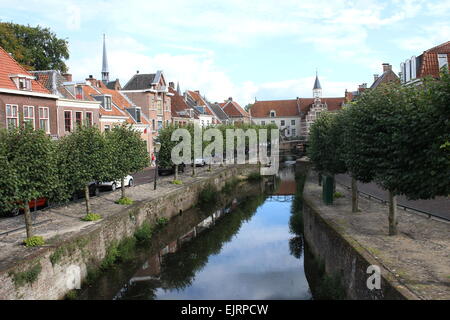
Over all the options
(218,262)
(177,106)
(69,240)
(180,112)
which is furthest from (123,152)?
(177,106)

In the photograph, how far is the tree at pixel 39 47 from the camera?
41594mm

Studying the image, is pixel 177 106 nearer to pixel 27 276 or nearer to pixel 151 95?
pixel 151 95

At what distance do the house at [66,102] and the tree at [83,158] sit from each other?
568 inches

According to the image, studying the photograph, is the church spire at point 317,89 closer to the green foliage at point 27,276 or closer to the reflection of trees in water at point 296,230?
the reflection of trees in water at point 296,230

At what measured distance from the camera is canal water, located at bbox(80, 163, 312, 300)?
15521 millimetres

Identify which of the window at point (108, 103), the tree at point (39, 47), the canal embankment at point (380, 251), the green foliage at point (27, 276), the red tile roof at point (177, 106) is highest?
the tree at point (39, 47)

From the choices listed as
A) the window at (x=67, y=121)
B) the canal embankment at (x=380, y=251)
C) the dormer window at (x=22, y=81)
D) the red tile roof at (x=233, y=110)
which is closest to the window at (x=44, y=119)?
the dormer window at (x=22, y=81)

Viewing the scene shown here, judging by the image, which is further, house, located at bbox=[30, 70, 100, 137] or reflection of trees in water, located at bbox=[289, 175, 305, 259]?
house, located at bbox=[30, 70, 100, 137]

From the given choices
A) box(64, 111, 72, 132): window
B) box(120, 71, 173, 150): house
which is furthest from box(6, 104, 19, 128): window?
box(120, 71, 173, 150): house

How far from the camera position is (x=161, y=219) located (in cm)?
2452

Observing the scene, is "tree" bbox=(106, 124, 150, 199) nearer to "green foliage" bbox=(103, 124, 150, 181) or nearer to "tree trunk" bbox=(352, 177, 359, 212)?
"green foliage" bbox=(103, 124, 150, 181)

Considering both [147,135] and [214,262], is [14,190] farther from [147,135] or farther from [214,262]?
[147,135]

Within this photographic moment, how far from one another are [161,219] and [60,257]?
36.6 ft
